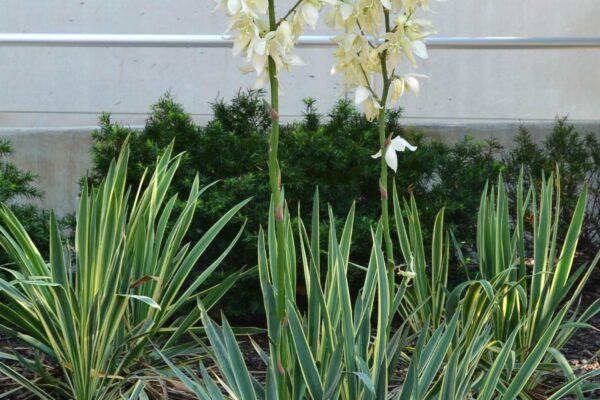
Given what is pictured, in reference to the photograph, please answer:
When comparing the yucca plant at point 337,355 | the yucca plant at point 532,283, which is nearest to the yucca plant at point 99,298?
the yucca plant at point 337,355

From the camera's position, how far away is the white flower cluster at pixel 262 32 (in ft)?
7.16

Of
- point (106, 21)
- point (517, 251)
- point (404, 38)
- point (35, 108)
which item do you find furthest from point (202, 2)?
point (404, 38)

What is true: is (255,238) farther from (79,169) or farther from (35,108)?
(35,108)

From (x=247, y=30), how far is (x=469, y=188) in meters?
2.74

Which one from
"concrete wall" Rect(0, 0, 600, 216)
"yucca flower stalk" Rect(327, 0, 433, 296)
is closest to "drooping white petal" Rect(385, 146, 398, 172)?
"yucca flower stalk" Rect(327, 0, 433, 296)

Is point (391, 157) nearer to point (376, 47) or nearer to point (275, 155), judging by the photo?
point (376, 47)

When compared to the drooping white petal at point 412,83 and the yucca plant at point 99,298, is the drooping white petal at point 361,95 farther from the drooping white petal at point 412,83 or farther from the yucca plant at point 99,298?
the yucca plant at point 99,298

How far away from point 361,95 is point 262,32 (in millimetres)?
396

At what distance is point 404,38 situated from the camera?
2.56 metres

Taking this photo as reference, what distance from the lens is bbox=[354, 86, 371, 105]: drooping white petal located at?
8.34 feet

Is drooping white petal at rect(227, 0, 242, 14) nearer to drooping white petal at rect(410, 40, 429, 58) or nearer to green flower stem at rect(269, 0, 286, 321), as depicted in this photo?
green flower stem at rect(269, 0, 286, 321)

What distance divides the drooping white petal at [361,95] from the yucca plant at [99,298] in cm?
93

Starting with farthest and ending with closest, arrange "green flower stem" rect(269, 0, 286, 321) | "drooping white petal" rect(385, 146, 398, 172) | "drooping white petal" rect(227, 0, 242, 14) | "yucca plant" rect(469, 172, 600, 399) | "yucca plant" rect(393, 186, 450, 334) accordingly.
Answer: "yucca plant" rect(393, 186, 450, 334)
"yucca plant" rect(469, 172, 600, 399)
"drooping white petal" rect(385, 146, 398, 172)
"green flower stem" rect(269, 0, 286, 321)
"drooping white petal" rect(227, 0, 242, 14)

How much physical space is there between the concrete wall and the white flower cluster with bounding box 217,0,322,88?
417cm
